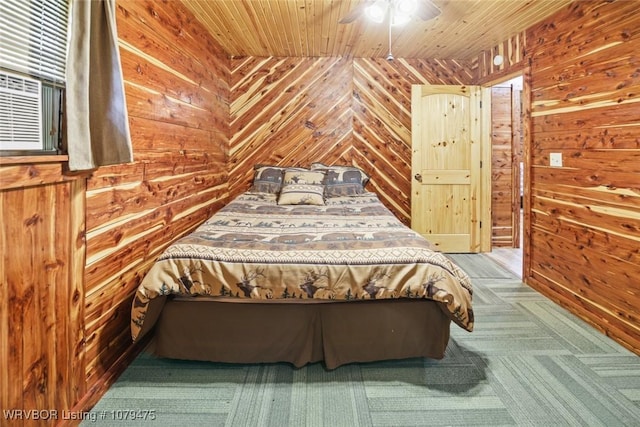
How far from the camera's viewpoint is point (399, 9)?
2307 millimetres

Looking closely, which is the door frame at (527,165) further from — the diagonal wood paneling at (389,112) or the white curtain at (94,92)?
the white curtain at (94,92)

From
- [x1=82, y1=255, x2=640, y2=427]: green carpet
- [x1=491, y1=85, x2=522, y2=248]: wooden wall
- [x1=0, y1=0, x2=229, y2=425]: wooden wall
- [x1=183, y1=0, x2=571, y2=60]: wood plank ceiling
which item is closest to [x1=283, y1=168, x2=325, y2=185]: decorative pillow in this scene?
[x1=0, y1=0, x2=229, y2=425]: wooden wall

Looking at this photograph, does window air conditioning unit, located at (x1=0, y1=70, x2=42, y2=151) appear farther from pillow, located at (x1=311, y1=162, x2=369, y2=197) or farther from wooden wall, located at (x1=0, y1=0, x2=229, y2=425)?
pillow, located at (x1=311, y1=162, x2=369, y2=197)

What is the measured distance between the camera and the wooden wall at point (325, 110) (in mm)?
4062

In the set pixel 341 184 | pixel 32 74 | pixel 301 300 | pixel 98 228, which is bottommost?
pixel 301 300

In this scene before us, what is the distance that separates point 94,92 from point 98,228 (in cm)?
61

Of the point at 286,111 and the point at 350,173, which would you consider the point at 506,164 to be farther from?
the point at 286,111

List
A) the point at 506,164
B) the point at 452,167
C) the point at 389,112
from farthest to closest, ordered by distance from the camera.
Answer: the point at 506,164 < the point at 389,112 < the point at 452,167

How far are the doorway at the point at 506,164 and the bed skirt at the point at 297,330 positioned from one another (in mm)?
2898

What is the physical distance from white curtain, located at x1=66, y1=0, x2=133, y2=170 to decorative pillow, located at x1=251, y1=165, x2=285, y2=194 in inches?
83.2

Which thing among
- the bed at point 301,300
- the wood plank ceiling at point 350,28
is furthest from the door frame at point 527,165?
the bed at point 301,300

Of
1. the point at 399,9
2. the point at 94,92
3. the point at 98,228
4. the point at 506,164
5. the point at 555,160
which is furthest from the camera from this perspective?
the point at 506,164

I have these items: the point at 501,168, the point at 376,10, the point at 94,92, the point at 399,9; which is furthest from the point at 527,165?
the point at 94,92

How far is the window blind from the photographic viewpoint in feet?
3.65
